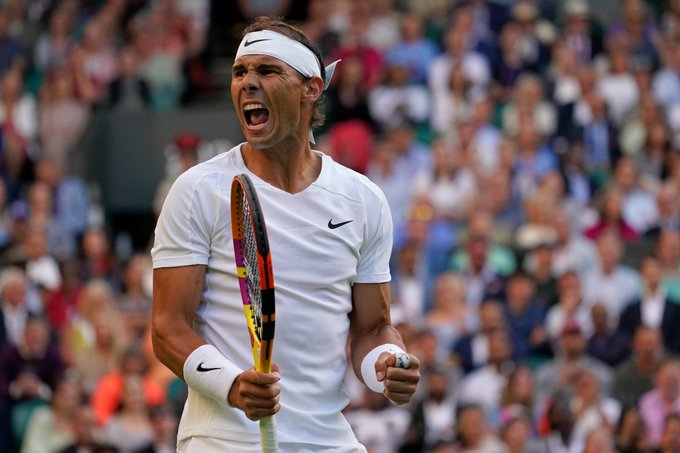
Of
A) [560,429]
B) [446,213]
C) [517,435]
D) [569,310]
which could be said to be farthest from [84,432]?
[446,213]

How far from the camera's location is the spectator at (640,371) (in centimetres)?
1180

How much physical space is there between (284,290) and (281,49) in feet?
2.77

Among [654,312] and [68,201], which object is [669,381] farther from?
[68,201]

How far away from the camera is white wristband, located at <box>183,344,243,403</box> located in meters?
5.20

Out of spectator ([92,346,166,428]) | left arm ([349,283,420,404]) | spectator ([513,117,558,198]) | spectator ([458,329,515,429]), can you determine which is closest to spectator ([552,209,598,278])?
spectator ([513,117,558,198])

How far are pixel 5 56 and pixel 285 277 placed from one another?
1300cm

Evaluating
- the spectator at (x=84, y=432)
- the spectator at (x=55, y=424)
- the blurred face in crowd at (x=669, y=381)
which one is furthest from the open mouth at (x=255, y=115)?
the blurred face in crowd at (x=669, y=381)

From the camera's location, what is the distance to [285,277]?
550cm

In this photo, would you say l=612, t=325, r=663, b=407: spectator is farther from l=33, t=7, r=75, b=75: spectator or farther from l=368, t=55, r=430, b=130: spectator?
l=33, t=7, r=75, b=75: spectator

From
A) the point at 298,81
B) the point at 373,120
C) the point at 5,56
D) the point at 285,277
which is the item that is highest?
the point at 5,56

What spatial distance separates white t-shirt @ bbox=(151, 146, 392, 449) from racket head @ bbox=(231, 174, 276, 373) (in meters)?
0.16

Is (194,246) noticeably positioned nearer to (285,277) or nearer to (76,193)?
(285,277)

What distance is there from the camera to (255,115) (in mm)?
5598

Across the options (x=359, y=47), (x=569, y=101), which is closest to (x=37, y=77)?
(x=359, y=47)
